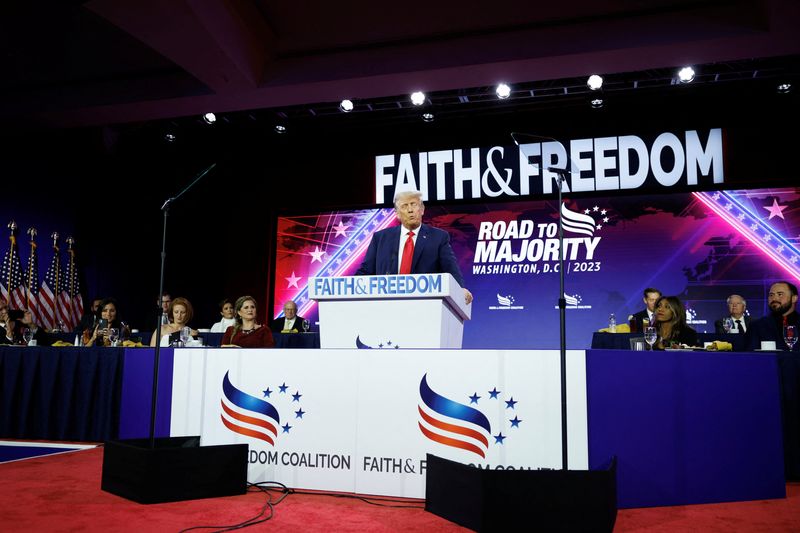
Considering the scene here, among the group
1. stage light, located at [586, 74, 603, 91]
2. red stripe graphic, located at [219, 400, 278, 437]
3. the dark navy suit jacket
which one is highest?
stage light, located at [586, 74, 603, 91]

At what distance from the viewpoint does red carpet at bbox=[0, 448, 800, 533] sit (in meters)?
2.36

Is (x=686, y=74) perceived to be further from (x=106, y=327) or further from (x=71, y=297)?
(x=71, y=297)

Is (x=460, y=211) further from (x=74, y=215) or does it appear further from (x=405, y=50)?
(x=74, y=215)

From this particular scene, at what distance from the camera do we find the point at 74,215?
8.52 meters

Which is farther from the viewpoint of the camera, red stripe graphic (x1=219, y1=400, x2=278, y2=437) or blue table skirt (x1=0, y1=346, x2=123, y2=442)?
blue table skirt (x1=0, y1=346, x2=123, y2=442)

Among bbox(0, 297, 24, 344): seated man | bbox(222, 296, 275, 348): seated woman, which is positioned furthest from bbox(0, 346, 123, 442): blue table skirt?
bbox(0, 297, 24, 344): seated man

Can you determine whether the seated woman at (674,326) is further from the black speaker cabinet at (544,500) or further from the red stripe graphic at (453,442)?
the black speaker cabinet at (544,500)

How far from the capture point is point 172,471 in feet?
8.93

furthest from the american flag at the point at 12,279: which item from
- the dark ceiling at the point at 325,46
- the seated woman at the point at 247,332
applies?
the seated woman at the point at 247,332

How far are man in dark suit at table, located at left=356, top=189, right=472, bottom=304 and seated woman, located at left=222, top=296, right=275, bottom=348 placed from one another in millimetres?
1893

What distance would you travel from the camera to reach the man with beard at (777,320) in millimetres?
4863

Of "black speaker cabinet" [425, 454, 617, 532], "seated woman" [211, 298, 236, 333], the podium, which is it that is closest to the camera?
"black speaker cabinet" [425, 454, 617, 532]

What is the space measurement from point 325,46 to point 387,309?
4.69m

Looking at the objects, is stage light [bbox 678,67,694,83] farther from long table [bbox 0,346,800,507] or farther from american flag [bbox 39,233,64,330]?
american flag [bbox 39,233,64,330]
